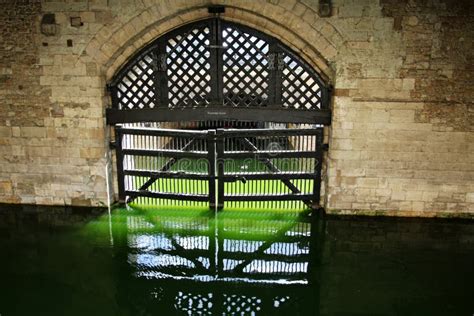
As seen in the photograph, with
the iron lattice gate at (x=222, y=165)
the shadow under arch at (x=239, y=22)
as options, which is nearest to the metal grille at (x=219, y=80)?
the shadow under arch at (x=239, y=22)

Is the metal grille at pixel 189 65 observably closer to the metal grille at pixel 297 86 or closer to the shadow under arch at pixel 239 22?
the shadow under arch at pixel 239 22

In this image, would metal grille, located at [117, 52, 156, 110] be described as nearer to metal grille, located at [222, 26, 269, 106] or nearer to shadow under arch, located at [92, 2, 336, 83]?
shadow under arch, located at [92, 2, 336, 83]

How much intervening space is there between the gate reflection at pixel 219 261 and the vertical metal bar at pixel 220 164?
22cm

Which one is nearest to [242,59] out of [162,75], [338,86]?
[162,75]

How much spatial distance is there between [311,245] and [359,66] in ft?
7.94

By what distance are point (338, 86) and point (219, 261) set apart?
276cm

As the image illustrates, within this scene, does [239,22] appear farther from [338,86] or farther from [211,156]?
[211,156]

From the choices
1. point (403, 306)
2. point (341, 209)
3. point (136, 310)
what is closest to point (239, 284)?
point (136, 310)

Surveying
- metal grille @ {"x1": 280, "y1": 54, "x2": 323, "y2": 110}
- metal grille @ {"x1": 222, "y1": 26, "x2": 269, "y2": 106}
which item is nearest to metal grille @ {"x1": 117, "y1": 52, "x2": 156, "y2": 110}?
metal grille @ {"x1": 222, "y1": 26, "x2": 269, "y2": 106}

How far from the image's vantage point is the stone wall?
5559 mm

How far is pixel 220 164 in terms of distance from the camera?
640cm

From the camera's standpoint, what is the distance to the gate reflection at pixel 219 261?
14.4 feet

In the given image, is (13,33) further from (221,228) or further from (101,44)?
(221,228)

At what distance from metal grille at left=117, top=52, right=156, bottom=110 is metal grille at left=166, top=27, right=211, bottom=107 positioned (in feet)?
0.81
